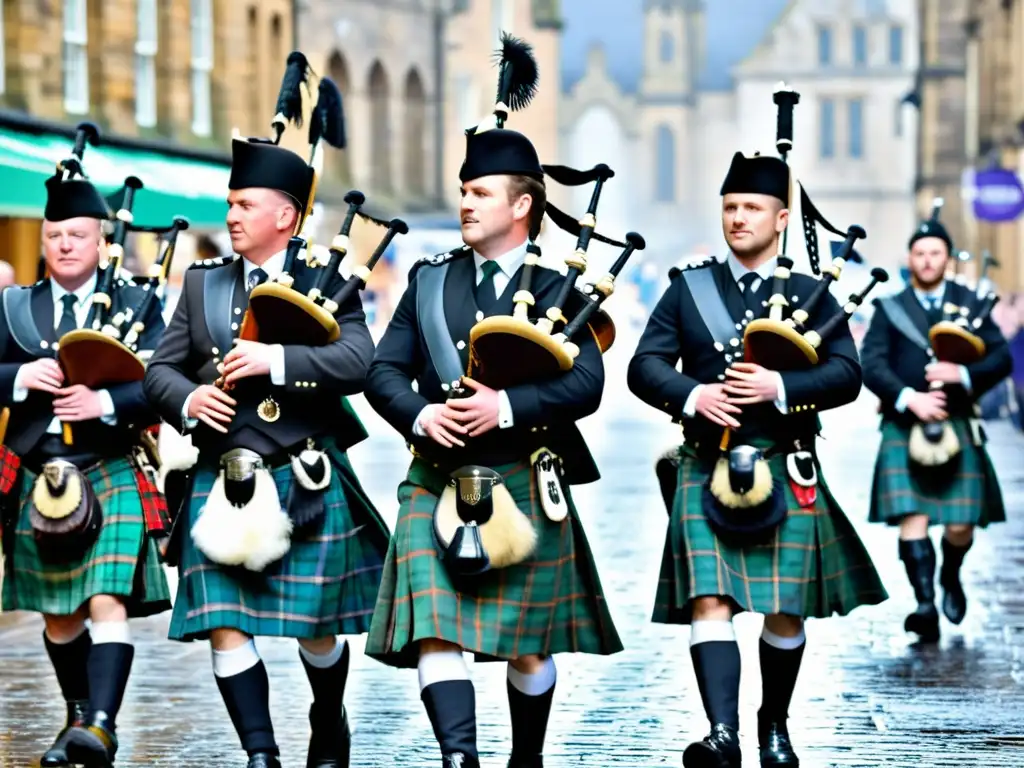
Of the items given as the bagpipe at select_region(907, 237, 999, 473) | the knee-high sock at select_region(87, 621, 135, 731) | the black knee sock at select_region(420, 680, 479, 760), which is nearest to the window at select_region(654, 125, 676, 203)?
the bagpipe at select_region(907, 237, 999, 473)

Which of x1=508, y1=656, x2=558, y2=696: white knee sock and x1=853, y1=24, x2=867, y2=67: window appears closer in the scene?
x1=508, y1=656, x2=558, y2=696: white knee sock

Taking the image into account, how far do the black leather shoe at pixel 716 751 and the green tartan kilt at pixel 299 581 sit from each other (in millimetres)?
1010

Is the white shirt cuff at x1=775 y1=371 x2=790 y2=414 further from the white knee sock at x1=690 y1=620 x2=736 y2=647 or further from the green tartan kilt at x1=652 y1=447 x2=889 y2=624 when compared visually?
the white knee sock at x1=690 y1=620 x2=736 y2=647

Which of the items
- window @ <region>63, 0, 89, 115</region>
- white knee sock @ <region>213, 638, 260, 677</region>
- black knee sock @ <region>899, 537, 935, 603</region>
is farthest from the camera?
window @ <region>63, 0, 89, 115</region>

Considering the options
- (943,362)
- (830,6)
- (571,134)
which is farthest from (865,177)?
(943,362)

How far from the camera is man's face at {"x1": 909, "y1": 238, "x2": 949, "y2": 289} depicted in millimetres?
11508

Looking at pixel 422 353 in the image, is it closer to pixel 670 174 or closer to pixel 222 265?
pixel 222 265

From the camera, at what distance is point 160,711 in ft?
29.0

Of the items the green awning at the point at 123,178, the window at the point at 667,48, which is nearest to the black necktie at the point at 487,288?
the green awning at the point at 123,178

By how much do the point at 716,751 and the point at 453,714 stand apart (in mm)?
828

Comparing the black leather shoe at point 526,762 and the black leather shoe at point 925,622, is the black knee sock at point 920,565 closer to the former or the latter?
the black leather shoe at point 925,622

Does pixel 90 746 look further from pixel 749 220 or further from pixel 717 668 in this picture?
pixel 749 220

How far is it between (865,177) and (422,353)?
98394mm

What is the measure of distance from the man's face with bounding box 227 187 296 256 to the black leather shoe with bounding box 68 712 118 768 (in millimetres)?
1458
